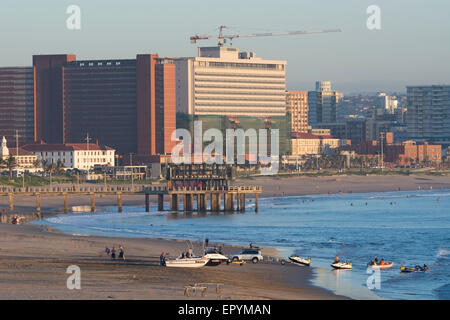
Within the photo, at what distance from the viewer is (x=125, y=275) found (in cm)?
6159

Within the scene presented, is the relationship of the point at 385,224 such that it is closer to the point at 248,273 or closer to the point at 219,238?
the point at 219,238

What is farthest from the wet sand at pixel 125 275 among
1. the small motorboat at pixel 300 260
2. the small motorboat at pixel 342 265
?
the small motorboat at pixel 342 265

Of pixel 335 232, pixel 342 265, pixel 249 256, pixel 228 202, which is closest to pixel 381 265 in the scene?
pixel 342 265

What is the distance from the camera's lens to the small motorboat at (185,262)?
68.2 metres

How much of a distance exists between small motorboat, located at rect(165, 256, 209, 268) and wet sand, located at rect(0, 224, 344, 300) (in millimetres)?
753

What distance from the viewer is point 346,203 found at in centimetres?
17362

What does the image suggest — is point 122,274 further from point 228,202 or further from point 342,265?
point 228,202

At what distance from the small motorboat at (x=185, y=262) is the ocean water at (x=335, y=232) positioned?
8.50 m

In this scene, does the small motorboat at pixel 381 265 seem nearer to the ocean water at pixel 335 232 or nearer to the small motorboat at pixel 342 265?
the ocean water at pixel 335 232

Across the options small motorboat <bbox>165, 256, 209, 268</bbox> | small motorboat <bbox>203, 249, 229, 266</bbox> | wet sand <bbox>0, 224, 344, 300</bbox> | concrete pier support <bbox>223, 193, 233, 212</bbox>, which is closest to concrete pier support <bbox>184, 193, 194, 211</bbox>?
concrete pier support <bbox>223, 193, 233, 212</bbox>

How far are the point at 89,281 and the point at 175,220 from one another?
6509 cm
